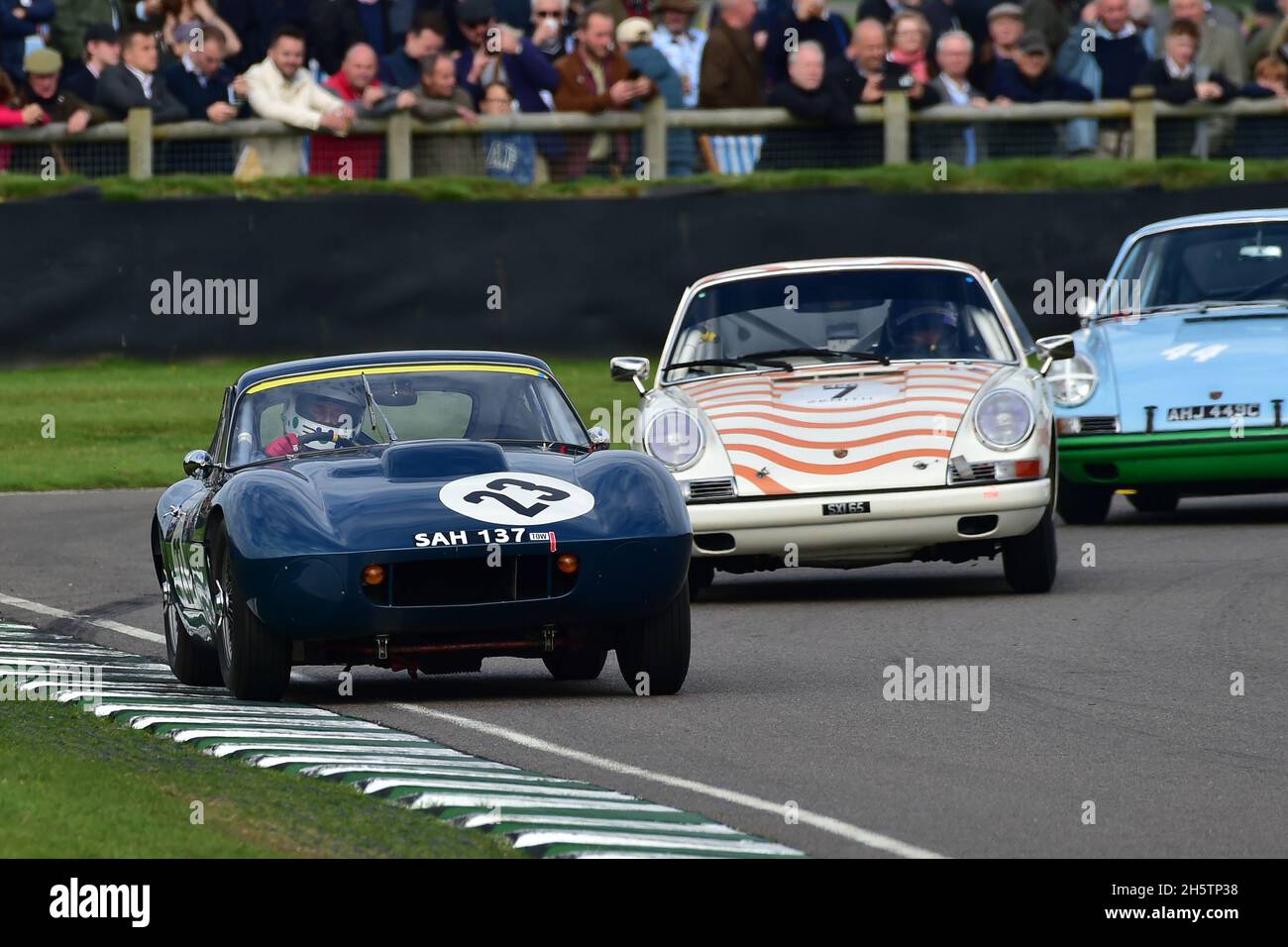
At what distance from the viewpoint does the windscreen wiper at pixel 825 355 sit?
11.9m

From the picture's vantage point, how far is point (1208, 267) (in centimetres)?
1452

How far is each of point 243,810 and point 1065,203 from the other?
15.5 m

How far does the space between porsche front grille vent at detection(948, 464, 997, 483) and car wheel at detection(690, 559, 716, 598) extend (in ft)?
3.84

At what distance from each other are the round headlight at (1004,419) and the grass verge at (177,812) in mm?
4929

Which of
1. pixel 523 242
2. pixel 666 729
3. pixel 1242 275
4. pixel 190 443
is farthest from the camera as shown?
pixel 523 242

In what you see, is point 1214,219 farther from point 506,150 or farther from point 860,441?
point 506,150

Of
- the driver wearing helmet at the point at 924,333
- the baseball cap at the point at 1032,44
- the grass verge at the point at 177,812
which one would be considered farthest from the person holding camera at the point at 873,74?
the grass verge at the point at 177,812

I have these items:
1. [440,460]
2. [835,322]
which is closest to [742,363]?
[835,322]

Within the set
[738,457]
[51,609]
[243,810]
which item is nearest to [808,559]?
[738,457]

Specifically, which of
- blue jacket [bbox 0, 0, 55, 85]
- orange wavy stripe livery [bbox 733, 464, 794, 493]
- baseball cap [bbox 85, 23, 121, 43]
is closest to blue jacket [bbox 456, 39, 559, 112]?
baseball cap [bbox 85, 23, 121, 43]

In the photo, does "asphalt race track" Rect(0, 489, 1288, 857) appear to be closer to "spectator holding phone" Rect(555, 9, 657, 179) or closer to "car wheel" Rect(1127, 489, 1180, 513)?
"car wheel" Rect(1127, 489, 1180, 513)

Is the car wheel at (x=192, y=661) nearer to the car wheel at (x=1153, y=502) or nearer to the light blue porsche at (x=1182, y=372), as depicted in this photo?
the light blue porsche at (x=1182, y=372)

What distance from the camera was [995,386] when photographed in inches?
451
